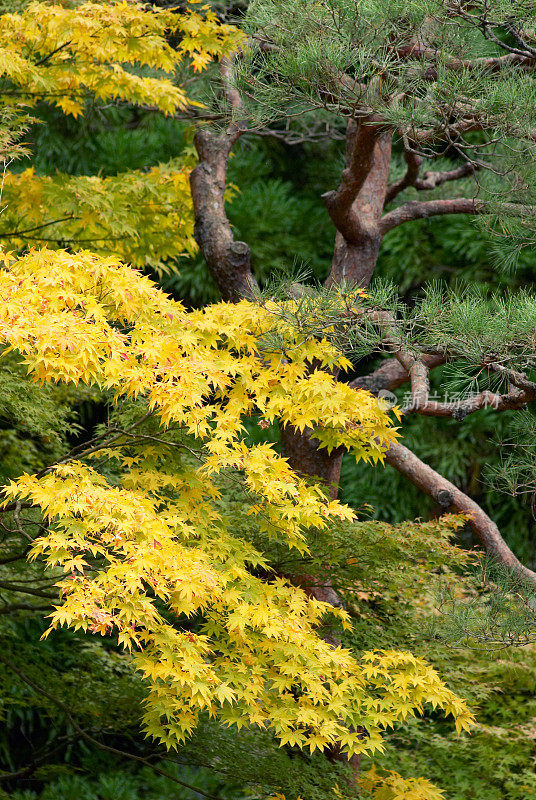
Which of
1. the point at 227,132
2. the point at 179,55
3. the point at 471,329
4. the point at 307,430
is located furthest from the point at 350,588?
the point at 179,55

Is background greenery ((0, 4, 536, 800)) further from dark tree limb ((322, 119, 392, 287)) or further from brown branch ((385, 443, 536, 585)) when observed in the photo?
dark tree limb ((322, 119, 392, 287))

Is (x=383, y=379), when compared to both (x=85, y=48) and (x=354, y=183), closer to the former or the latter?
(x=354, y=183)

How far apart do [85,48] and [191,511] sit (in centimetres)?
242

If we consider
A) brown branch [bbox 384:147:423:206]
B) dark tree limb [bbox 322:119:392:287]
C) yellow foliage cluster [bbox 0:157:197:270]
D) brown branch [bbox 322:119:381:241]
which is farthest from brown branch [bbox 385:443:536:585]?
yellow foliage cluster [bbox 0:157:197:270]

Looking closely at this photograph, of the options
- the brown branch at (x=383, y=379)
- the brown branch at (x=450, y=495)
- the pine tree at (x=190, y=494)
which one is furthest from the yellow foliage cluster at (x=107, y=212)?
the brown branch at (x=450, y=495)

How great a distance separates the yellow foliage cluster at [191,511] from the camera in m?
2.56

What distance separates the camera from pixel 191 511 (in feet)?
10.1

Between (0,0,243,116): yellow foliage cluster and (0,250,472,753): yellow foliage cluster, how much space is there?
1.56 metres

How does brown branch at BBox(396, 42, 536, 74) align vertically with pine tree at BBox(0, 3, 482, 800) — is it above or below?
above

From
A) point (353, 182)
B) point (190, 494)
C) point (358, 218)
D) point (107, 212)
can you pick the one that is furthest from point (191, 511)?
point (107, 212)

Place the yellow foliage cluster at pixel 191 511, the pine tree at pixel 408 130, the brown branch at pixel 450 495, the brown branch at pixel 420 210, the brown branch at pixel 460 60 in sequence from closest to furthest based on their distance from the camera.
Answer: the yellow foliage cluster at pixel 191 511 < the pine tree at pixel 408 130 < the brown branch at pixel 460 60 < the brown branch at pixel 450 495 < the brown branch at pixel 420 210

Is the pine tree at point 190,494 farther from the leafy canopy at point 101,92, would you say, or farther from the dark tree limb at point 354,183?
the dark tree limb at point 354,183

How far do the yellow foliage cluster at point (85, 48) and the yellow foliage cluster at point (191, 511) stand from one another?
1.56m

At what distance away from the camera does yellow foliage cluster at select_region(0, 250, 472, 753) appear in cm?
256
